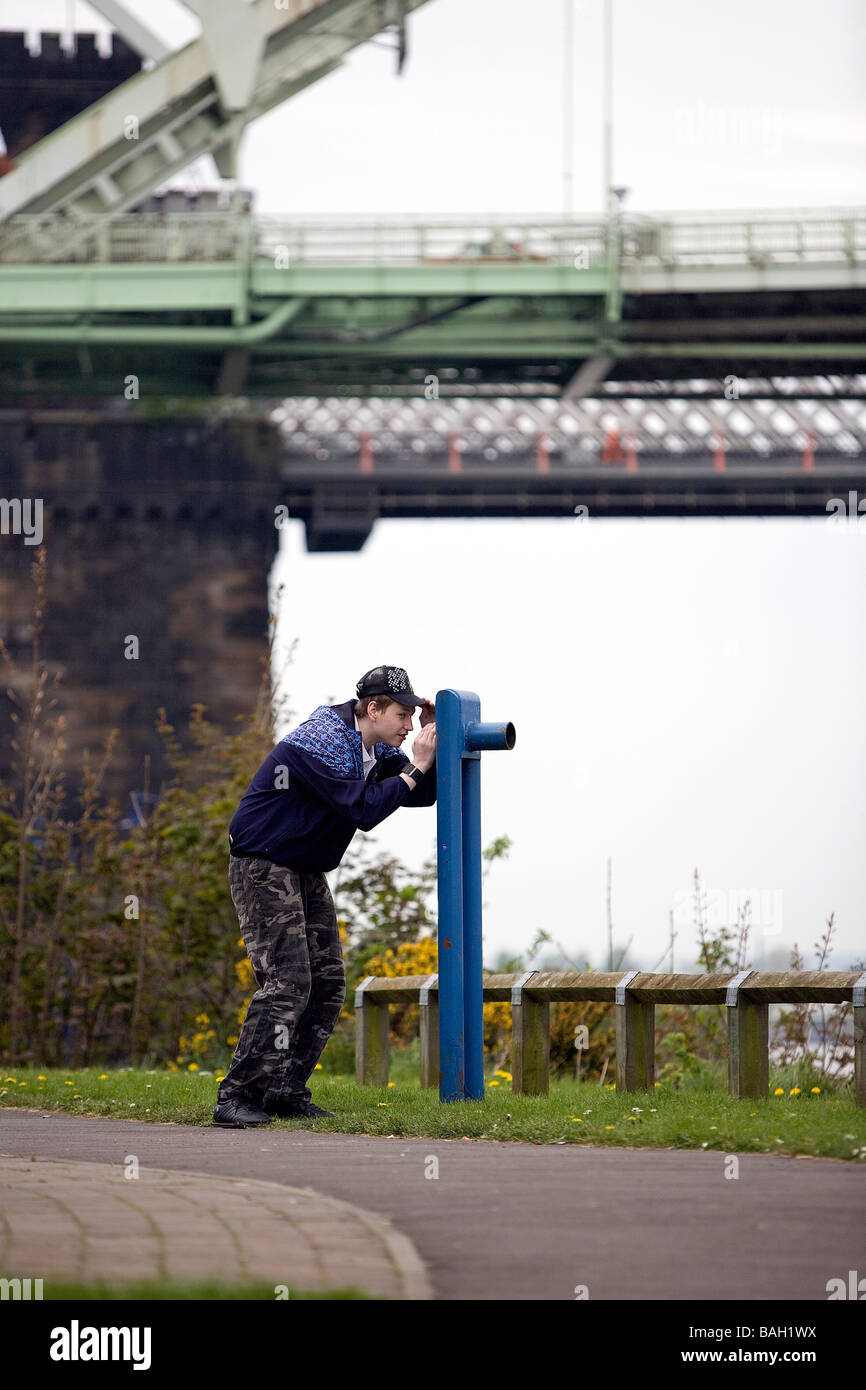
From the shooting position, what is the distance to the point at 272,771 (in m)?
7.05

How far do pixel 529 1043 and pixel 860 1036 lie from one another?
6.49 feet

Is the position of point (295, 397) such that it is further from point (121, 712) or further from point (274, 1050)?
point (274, 1050)

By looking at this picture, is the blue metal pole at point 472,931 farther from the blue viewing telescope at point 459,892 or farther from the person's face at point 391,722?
the person's face at point 391,722

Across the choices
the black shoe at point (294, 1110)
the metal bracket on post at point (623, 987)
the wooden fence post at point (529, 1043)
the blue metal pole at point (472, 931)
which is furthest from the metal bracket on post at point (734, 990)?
the black shoe at point (294, 1110)

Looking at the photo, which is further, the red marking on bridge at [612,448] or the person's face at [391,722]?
the red marking on bridge at [612,448]

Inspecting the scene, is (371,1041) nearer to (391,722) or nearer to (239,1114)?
(239,1114)

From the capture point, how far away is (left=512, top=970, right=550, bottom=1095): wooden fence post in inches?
334

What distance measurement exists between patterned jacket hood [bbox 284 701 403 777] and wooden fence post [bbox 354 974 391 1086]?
2.86 metres

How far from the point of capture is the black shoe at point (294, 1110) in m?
7.19

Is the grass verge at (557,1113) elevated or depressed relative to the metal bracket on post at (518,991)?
depressed

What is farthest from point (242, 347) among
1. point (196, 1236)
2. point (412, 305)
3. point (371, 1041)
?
point (196, 1236)

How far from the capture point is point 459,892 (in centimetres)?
736

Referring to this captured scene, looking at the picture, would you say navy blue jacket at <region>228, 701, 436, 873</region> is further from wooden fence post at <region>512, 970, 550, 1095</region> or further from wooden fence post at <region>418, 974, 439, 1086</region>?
wooden fence post at <region>418, 974, 439, 1086</region>

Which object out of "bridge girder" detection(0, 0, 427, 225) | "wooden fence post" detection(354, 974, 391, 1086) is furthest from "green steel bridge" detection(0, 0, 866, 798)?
"wooden fence post" detection(354, 974, 391, 1086)
